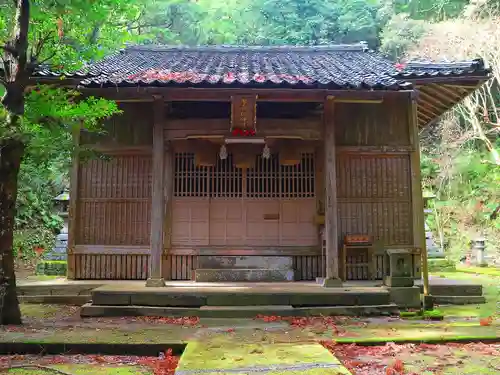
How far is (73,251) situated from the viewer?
969cm

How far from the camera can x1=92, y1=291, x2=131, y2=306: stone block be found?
790cm

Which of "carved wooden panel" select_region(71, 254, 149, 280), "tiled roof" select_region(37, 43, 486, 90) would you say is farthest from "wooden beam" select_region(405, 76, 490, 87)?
"carved wooden panel" select_region(71, 254, 149, 280)

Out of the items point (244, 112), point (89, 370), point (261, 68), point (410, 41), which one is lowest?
point (89, 370)

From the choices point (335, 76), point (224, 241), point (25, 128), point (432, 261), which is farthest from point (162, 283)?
point (432, 261)

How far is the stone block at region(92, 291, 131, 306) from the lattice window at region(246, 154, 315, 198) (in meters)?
3.74

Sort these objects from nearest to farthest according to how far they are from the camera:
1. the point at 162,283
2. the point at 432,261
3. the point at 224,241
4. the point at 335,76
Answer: the point at 162,283 < the point at 335,76 < the point at 224,241 < the point at 432,261

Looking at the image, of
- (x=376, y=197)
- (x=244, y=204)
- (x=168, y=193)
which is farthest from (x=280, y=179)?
(x=168, y=193)

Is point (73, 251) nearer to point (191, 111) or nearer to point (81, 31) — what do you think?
point (191, 111)

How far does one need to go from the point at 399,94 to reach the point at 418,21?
20657 mm

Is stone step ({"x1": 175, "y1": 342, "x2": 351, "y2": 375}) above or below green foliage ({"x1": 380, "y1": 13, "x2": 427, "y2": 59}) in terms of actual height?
below

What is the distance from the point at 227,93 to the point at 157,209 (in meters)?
2.68

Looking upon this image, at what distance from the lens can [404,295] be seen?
8023mm

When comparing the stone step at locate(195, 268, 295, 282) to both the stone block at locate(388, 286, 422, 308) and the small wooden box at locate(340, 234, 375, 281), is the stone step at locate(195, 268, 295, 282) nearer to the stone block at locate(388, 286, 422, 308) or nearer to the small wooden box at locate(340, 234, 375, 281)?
the small wooden box at locate(340, 234, 375, 281)

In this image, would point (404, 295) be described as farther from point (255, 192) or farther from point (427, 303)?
point (255, 192)
